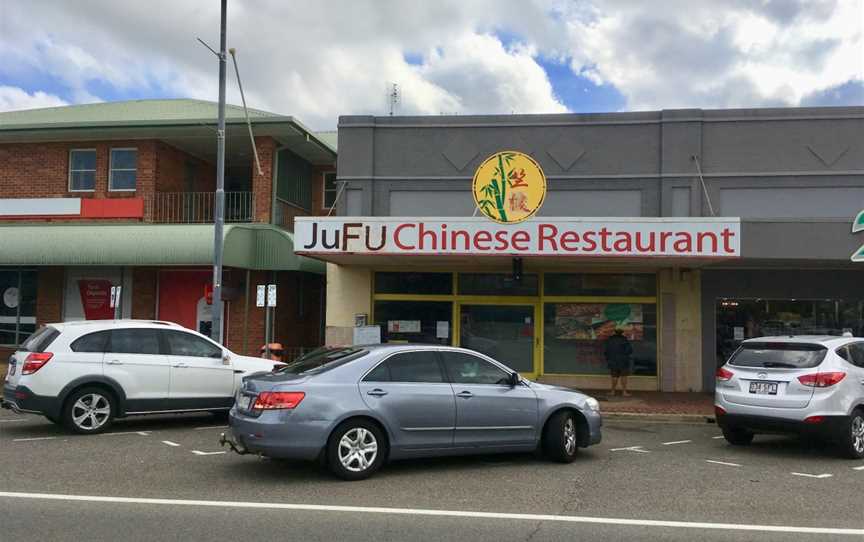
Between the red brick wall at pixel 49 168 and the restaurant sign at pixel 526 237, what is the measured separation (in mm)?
8093

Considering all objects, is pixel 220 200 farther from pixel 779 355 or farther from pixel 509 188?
pixel 779 355

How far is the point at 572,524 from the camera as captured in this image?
6215mm

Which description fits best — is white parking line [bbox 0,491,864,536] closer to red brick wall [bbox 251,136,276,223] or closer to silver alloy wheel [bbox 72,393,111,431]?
silver alloy wheel [bbox 72,393,111,431]

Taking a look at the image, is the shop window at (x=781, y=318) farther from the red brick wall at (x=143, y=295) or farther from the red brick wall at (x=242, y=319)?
the red brick wall at (x=143, y=295)

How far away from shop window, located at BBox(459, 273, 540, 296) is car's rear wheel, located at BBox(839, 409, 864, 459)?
28.1 ft

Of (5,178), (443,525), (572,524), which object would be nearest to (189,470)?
(443,525)

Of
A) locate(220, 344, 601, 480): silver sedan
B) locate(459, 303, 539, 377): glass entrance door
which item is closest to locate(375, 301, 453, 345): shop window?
locate(459, 303, 539, 377): glass entrance door

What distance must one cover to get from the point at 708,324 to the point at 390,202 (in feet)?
26.0

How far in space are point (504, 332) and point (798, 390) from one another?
8.67 m

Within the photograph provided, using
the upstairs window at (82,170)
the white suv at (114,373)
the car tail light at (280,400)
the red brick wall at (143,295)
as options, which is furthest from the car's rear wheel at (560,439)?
the upstairs window at (82,170)

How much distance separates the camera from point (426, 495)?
714 centimetres

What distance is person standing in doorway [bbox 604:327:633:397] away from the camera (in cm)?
1565

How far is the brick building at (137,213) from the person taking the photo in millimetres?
19000

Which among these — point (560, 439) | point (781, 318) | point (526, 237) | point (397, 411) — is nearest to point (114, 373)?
point (397, 411)
